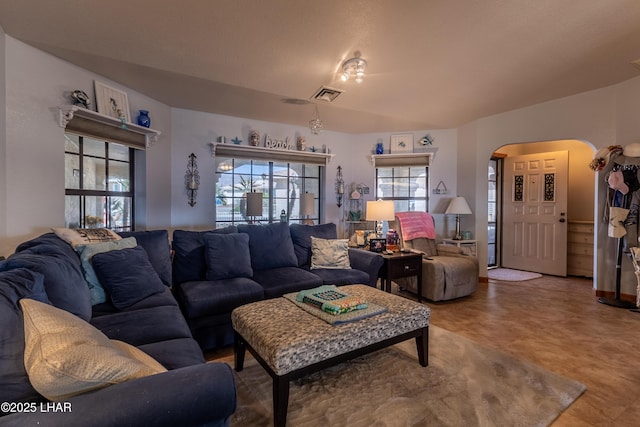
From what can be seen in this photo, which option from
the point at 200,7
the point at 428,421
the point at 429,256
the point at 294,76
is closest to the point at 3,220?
the point at 200,7

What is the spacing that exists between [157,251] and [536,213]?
5.78 meters

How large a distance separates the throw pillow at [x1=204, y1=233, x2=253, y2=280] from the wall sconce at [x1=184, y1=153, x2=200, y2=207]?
1429 millimetres

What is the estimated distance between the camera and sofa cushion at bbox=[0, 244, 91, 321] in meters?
1.43

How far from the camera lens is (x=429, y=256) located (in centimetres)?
407

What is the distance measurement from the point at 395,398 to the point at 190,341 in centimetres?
125

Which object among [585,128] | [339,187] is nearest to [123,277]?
[339,187]

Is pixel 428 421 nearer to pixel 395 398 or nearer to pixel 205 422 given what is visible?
pixel 395 398

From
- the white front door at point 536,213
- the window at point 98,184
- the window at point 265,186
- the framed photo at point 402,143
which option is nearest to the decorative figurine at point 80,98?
the window at point 98,184

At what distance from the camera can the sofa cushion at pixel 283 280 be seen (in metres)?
2.70

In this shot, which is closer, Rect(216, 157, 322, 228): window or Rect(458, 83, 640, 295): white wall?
Rect(458, 83, 640, 295): white wall

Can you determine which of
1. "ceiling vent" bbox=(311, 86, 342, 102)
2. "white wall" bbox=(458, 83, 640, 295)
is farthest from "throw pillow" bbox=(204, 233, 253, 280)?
"white wall" bbox=(458, 83, 640, 295)

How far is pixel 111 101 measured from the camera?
3.08 m

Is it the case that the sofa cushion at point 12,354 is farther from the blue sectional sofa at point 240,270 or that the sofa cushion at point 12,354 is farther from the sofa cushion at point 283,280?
the sofa cushion at point 283,280

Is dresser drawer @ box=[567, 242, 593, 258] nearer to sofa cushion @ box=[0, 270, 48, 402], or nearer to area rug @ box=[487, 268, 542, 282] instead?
area rug @ box=[487, 268, 542, 282]
